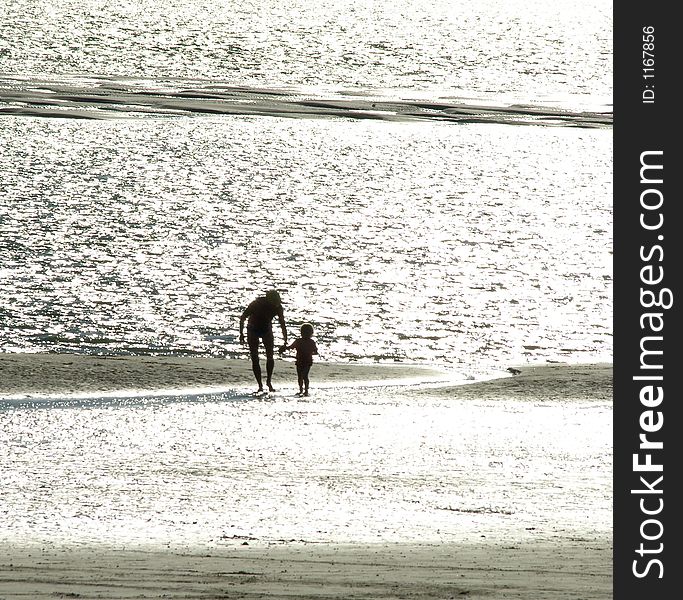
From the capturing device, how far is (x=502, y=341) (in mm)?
22156

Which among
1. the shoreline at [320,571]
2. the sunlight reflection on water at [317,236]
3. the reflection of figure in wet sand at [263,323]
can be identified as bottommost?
the shoreline at [320,571]

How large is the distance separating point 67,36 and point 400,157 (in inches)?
1507

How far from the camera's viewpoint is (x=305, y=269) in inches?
1070

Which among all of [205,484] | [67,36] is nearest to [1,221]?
[205,484]

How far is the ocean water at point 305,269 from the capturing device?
10375 millimetres

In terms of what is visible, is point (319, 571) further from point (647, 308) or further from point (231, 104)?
point (231, 104)

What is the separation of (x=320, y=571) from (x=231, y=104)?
46359mm

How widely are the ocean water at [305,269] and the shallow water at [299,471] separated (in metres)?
0.04

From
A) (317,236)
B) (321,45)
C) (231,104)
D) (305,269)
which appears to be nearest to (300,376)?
(305,269)

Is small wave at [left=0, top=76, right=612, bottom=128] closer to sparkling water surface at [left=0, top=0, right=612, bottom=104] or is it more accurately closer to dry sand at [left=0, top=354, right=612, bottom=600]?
sparkling water surface at [left=0, top=0, right=612, bottom=104]

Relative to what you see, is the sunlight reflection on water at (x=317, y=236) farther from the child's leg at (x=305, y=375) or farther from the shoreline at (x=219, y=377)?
the child's leg at (x=305, y=375)

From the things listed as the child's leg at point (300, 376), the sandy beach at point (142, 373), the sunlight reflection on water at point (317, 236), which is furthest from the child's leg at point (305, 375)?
the sunlight reflection on water at point (317, 236)

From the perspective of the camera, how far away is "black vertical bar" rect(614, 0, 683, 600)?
314 inches

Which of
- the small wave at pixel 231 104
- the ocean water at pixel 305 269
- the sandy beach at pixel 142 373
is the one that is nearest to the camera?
the ocean water at pixel 305 269
